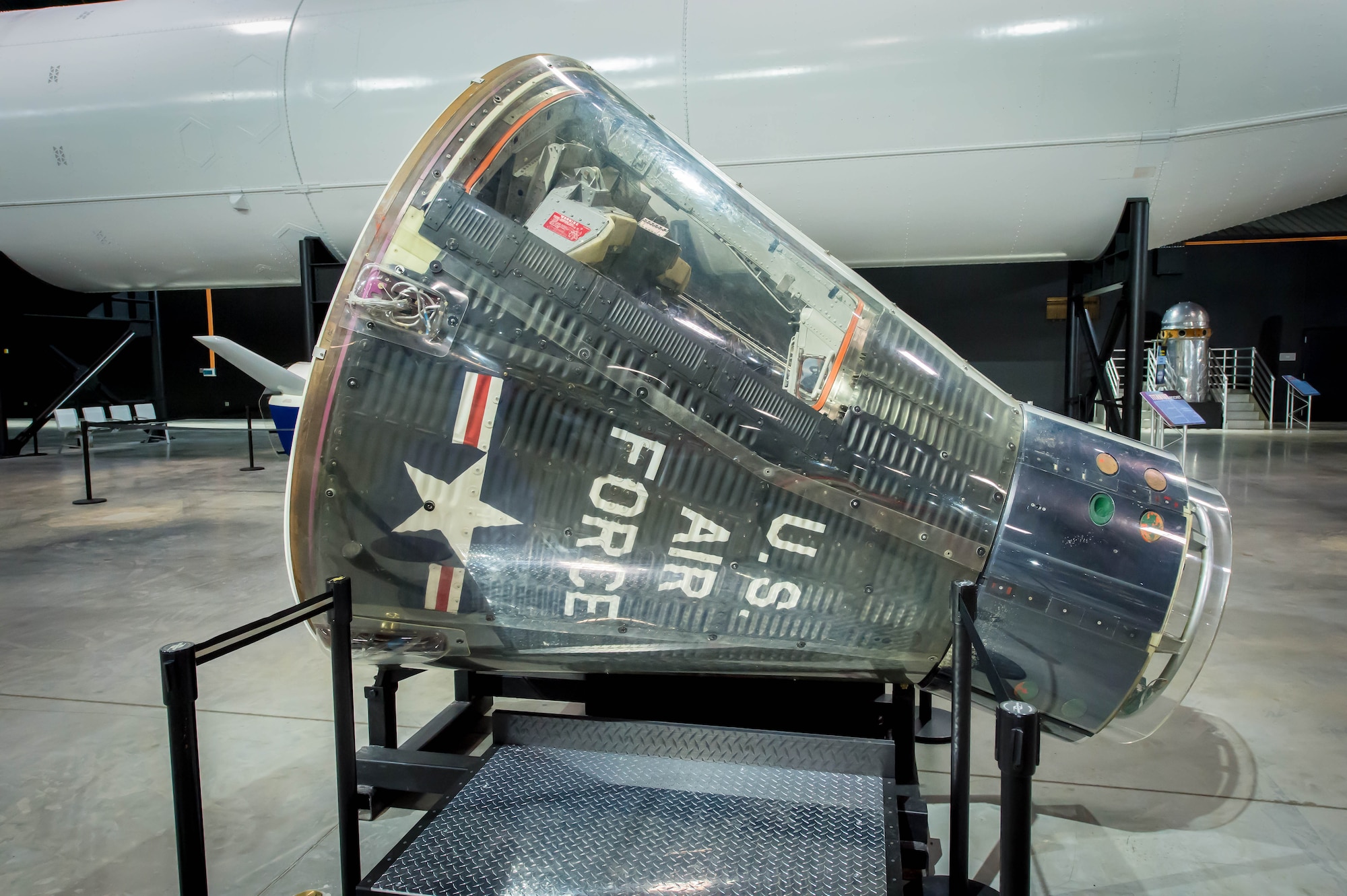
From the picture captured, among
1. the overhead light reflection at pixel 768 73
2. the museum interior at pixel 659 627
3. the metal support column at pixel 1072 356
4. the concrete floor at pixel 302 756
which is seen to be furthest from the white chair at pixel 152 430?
the metal support column at pixel 1072 356

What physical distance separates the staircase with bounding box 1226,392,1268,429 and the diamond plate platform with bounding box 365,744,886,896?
1404 centimetres

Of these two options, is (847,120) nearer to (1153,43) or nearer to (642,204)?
(1153,43)

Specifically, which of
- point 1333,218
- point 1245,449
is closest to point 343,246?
point 1245,449

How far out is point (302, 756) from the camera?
2.40 metres

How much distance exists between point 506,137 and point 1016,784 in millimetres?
1594

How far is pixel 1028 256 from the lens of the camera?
669cm

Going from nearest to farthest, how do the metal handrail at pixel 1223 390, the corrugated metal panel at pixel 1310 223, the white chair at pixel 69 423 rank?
the white chair at pixel 69 423, the metal handrail at pixel 1223 390, the corrugated metal panel at pixel 1310 223

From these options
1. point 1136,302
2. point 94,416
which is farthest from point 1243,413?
point 94,416

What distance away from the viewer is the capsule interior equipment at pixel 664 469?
5.63 feet

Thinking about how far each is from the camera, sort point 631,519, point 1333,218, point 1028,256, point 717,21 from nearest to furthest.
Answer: point 631,519, point 717,21, point 1028,256, point 1333,218

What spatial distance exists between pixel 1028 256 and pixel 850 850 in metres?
6.20

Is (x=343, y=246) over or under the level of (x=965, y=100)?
under

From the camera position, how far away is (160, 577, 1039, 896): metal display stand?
1331 mm

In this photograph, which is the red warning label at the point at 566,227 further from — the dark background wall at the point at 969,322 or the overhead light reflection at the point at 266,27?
the dark background wall at the point at 969,322
